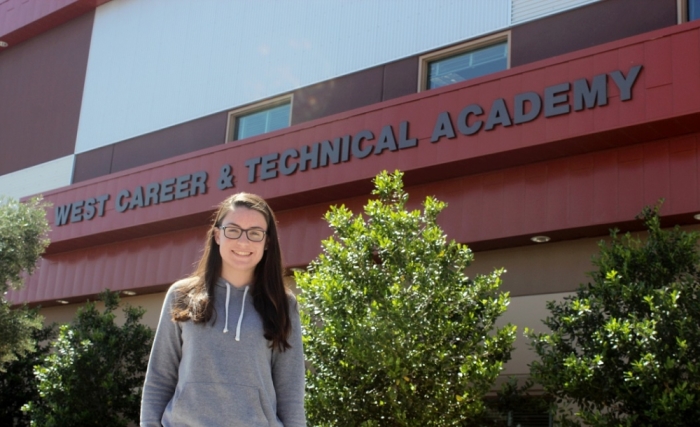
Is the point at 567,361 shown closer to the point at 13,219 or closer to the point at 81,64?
the point at 13,219

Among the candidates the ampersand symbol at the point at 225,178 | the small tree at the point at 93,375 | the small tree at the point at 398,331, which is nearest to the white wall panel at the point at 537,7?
the small tree at the point at 398,331

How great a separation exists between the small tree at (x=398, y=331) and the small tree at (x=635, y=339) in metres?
0.73

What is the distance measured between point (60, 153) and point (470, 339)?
13671 mm

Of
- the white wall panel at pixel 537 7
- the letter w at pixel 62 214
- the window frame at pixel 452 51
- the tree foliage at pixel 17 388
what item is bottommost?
the tree foliage at pixel 17 388

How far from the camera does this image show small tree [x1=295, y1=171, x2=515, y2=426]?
880 cm

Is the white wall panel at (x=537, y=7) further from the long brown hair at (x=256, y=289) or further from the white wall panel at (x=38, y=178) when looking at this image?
the white wall panel at (x=38, y=178)

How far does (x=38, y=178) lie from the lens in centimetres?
2031

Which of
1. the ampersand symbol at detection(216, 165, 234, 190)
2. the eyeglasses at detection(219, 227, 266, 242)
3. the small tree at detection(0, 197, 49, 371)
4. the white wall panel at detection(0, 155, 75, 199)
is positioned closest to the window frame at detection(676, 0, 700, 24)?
the ampersand symbol at detection(216, 165, 234, 190)

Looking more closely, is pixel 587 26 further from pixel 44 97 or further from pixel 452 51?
pixel 44 97

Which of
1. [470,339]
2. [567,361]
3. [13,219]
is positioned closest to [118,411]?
[13,219]

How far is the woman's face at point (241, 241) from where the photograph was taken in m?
3.52

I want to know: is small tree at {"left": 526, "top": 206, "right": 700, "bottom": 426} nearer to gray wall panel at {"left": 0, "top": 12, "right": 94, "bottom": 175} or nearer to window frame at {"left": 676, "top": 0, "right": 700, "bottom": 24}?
window frame at {"left": 676, "top": 0, "right": 700, "bottom": 24}

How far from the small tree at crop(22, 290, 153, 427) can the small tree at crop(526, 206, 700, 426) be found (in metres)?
7.74

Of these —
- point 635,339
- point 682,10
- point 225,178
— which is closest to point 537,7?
point 682,10
